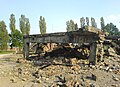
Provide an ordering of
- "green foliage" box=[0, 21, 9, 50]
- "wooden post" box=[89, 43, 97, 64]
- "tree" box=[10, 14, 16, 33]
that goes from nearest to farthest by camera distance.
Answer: "wooden post" box=[89, 43, 97, 64] → "green foliage" box=[0, 21, 9, 50] → "tree" box=[10, 14, 16, 33]

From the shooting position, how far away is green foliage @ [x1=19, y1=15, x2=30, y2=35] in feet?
221

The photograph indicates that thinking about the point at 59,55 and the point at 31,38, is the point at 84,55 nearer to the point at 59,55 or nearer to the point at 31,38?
the point at 59,55

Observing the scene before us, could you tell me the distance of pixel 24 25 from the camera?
68.8m

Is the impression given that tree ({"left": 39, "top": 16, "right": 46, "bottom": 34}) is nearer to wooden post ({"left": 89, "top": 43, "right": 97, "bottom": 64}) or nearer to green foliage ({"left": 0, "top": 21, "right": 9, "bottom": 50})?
green foliage ({"left": 0, "top": 21, "right": 9, "bottom": 50})

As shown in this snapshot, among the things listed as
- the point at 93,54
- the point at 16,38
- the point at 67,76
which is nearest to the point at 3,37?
the point at 16,38

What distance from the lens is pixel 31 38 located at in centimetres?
2862

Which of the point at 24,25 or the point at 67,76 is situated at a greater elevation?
the point at 24,25

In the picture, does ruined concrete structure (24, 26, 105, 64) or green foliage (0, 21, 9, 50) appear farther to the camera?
green foliage (0, 21, 9, 50)

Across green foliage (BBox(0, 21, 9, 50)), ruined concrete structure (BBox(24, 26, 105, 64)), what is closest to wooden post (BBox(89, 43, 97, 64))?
ruined concrete structure (BBox(24, 26, 105, 64))

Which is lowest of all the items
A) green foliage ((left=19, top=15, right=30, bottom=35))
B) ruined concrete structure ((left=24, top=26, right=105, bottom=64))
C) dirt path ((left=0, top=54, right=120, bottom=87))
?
dirt path ((left=0, top=54, right=120, bottom=87))

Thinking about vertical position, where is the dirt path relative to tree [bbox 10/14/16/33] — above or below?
below

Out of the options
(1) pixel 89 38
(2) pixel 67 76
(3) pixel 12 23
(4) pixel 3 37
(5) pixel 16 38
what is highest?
(3) pixel 12 23

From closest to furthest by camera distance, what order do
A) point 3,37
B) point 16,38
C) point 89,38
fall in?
point 89,38 < point 3,37 < point 16,38

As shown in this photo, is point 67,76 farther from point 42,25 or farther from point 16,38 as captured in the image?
point 42,25
